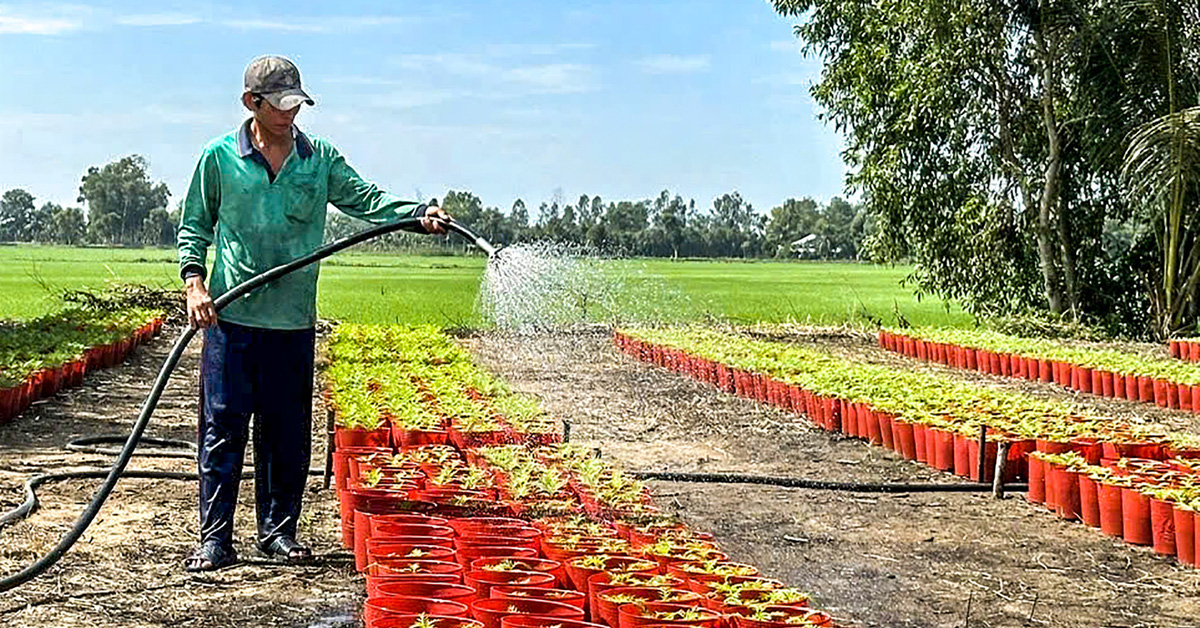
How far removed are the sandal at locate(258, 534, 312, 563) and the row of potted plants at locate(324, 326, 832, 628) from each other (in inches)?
7.3

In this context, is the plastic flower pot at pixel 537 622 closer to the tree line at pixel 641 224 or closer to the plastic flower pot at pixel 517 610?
the plastic flower pot at pixel 517 610

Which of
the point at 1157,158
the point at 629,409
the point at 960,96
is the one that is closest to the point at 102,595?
the point at 629,409

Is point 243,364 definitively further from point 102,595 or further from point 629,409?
point 629,409

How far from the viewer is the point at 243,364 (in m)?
4.83

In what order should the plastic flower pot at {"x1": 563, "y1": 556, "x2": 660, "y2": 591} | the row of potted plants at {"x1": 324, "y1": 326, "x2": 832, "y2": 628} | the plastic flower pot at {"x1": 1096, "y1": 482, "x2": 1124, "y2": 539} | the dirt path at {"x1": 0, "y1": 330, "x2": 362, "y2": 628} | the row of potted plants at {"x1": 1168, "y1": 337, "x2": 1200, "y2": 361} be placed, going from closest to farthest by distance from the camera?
1. the row of potted plants at {"x1": 324, "y1": 326, "x2": 832, "y2": 628}
2. the plastic flower pot at {"x1": 563, "y1": 556, "x2": 660, "y2": 591}
3. the dirt path at {"x1": 0, "y1": 330, "x2": 362, "y2": 628}
4. the plastic flower pot at {"x1": 1096, "y1": 482, "x2": 1124, "y2": 539}
5. the row of potted plants at {"x1": 1168, "y1": 337, "x2": 1200, "y2": 361}

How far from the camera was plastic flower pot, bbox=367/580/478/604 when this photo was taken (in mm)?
3748

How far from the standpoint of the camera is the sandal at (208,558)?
15.7 ft

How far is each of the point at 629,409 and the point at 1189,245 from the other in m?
10.5

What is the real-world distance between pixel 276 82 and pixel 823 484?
142 inches

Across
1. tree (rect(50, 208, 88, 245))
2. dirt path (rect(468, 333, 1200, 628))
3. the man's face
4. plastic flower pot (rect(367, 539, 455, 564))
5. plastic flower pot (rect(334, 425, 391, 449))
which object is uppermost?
→ tree (rect(50, 208, 88, 245))

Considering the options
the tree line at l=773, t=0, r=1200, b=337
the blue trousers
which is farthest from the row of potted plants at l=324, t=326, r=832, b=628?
the tree line at l=773, t=0, r=1200, b=337

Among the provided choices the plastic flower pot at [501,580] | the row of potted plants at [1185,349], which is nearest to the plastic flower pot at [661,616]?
the plastic flower pot at [501,580]

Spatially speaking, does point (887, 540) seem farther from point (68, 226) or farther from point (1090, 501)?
point (68, 226)

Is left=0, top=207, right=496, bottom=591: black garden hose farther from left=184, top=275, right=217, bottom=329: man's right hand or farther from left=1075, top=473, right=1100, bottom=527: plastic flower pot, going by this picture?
left=1075, top=473, right=1100, bottom=527: plastic flower pot
